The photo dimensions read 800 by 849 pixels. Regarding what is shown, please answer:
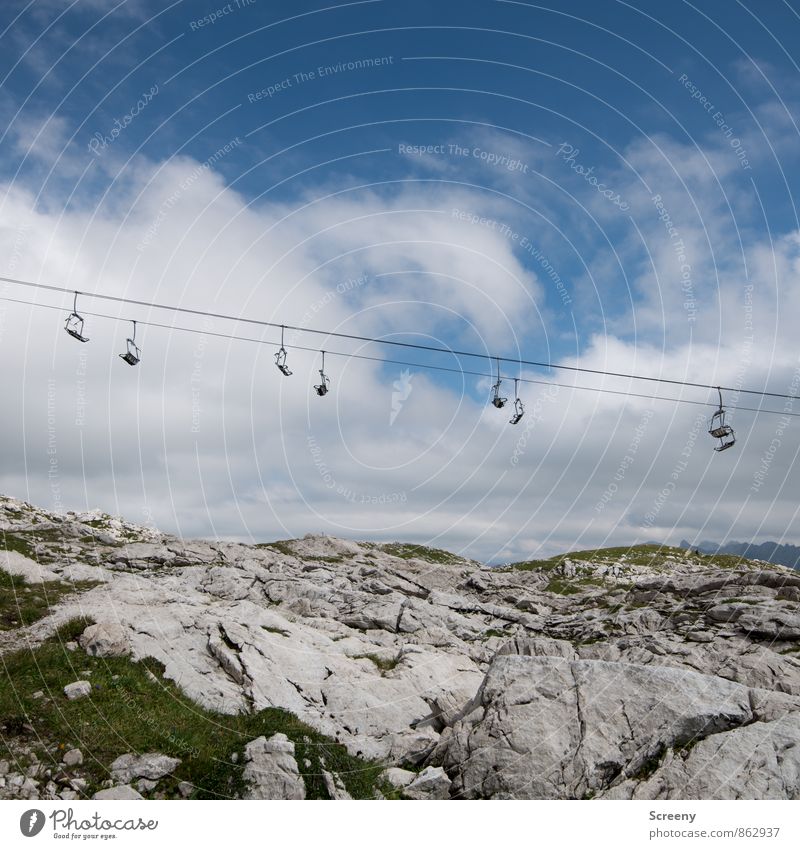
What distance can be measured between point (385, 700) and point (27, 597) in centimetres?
2368

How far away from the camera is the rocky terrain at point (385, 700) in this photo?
14.7 metres

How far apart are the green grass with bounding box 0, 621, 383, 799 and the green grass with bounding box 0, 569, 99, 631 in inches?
413

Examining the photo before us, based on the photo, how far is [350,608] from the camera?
143ft

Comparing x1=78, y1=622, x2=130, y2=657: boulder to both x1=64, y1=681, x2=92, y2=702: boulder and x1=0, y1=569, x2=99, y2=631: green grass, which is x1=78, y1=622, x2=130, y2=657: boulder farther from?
x1=0, y1=569, x2=99, y2=631: green grass

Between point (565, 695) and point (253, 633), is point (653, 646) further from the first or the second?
point (253, 633)

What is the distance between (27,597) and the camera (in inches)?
1330

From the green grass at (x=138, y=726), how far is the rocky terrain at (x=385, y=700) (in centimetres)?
7

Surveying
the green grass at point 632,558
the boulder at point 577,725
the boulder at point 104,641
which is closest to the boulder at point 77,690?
the boulder at point 104,641

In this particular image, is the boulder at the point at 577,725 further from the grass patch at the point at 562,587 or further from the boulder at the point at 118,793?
the grass patch at the point at 562,587

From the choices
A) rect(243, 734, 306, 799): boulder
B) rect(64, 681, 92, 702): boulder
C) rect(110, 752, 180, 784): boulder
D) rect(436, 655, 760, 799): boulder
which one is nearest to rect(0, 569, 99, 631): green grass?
rect(64, 681, 92, 702): boulder

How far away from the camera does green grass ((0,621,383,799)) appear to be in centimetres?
1491

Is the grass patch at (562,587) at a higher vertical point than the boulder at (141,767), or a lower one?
lower

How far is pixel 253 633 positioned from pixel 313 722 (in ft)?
26.9

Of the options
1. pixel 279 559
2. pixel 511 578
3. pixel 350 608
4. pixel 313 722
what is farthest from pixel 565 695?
pixel 511 578
